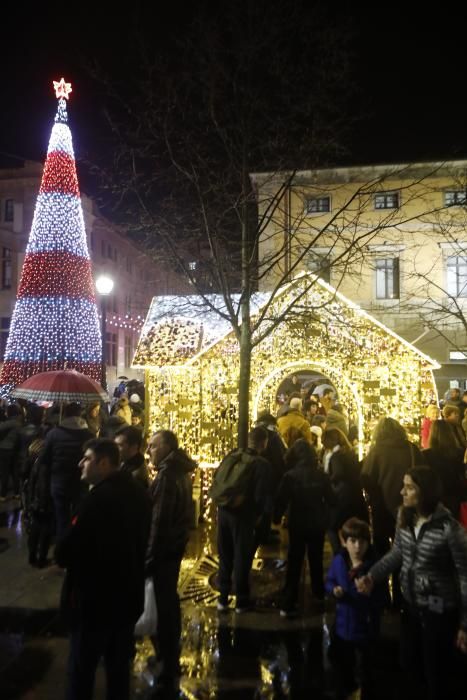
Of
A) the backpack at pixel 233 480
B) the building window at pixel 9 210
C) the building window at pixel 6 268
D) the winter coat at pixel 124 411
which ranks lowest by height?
the backpack at pixel 233 480

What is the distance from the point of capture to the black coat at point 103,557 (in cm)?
313

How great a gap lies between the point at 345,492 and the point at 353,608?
1.64m

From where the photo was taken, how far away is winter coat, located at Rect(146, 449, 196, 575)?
4254 millimetres

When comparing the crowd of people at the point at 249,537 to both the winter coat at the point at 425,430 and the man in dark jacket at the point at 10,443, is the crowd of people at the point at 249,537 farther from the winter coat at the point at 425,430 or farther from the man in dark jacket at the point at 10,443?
the winter coat at the point at 425,430

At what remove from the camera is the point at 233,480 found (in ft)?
17.7

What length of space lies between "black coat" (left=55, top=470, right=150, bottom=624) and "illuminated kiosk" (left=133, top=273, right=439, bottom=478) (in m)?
6.27

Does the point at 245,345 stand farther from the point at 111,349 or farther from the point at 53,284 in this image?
the point at 111,349

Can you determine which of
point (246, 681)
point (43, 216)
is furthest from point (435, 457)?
point (43, 216)

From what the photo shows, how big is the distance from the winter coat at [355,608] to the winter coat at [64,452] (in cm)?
362

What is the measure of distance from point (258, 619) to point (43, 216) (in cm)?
1664

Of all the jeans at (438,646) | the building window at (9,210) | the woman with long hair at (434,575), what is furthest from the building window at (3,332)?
the jeans at (438,646)

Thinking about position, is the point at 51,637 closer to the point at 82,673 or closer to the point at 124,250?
the point at 82,673

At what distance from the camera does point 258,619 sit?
5.32 metres

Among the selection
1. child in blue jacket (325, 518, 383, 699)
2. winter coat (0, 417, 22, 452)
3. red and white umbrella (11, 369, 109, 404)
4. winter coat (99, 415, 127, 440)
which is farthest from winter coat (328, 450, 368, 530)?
winter coat (0, 417, 22, 452)
